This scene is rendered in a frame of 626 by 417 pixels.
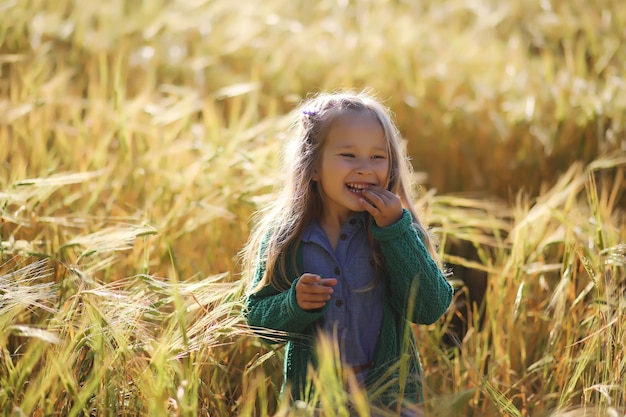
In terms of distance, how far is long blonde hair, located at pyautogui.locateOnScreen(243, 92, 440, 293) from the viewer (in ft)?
5.47

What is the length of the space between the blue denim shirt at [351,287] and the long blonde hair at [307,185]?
0.11 feet

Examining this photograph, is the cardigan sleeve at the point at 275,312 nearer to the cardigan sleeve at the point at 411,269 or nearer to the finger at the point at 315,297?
the finger at the point at 315,297

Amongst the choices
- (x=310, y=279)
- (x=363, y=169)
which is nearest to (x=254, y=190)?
(x=363, y=169)

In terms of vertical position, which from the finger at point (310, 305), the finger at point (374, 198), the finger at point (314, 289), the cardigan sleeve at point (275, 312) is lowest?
the cardigan sleeve at point (275, 312)

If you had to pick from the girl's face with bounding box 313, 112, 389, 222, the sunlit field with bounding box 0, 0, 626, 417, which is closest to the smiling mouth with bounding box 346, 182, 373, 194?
the girl's face with bounding box 313, 112, 389, 222

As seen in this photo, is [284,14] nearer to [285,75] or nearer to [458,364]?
[285,75]

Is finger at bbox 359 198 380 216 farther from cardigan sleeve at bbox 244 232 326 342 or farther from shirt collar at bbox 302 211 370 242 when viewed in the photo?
cardigan sleeve at bbox 244 232 326 342

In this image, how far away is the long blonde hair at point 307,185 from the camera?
1668 mm

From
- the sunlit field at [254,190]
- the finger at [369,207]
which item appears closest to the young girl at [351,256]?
the finger at [369,207]

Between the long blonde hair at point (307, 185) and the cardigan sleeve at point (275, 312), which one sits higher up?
the long blonde hair at point (307, 185)

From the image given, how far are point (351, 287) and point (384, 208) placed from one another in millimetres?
188

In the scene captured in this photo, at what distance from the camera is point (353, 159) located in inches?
64.7

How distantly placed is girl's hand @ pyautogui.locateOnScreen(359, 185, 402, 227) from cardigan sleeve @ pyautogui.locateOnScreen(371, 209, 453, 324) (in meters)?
0.02

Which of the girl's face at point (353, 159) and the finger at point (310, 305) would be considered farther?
the girl's face at point (353, 159)
